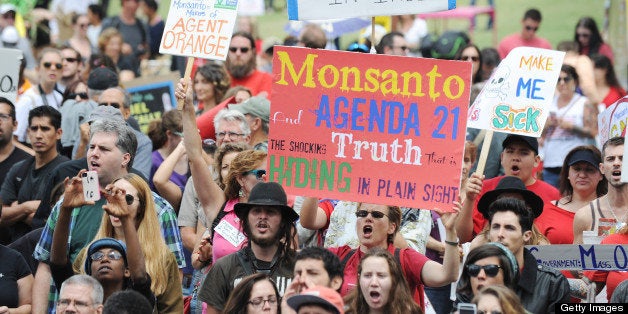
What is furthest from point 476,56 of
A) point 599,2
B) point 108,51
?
point 599,2

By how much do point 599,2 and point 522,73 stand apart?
1807 centimetres

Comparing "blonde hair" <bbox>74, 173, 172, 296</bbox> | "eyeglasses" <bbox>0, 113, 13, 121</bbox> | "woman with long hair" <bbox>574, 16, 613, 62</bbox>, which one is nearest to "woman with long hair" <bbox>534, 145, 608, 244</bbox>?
"blonde hair" <bbox>74, 173, 172, 296</bbox>

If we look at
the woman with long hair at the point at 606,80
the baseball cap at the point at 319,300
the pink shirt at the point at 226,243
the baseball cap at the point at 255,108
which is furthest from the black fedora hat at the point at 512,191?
the woman with long hair at the point at 606,80

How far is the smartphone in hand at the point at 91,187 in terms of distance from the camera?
9312 millimetres

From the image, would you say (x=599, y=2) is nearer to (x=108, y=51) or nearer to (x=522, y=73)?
(x=108, y=51)

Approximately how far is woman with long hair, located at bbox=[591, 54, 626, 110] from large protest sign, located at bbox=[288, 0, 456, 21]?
6.00 m

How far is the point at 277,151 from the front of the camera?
986 centimetres

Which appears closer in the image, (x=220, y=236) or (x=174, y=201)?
(x=220, y=236)

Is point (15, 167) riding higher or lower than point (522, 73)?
lower

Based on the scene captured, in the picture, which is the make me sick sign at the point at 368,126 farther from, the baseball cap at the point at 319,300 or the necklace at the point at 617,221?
the baseball cap at the point at 319,300

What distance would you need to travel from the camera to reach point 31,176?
12148 mm

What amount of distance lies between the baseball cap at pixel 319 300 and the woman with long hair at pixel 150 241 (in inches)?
60.2

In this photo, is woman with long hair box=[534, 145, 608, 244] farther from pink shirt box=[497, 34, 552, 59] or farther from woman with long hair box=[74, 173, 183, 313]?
pink shirt box=[497, 34, 552, 59]

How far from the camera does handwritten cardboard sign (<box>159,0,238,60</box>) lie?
1063 cm
